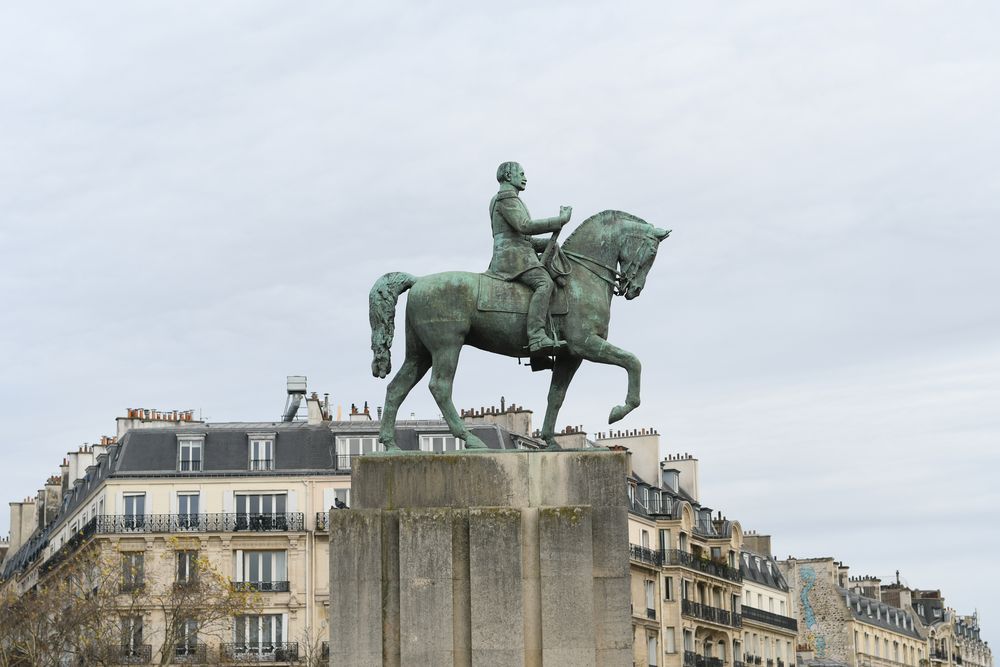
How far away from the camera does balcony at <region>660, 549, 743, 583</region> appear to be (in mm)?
104812

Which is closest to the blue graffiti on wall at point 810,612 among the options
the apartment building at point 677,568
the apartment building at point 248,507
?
the apartment building at point 677,568

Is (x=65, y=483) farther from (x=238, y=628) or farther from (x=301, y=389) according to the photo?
(x=238, y=628)

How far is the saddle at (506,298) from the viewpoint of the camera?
24641mm

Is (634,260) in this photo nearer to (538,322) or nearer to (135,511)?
(538,322)

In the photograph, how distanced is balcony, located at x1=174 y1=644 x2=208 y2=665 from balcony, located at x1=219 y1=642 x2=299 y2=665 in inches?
75.3

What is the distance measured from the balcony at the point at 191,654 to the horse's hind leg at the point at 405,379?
51.6 m

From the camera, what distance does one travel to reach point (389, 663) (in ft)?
76.9

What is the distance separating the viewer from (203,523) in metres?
87.9

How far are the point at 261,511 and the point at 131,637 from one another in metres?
14.6

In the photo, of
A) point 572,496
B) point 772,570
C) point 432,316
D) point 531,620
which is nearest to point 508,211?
A: point 432,316

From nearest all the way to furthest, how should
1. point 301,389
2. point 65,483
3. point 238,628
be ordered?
point 238,628 → point 301,389 → point 65,483

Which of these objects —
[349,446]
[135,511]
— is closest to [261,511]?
[349,446]

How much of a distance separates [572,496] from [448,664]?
104 inches

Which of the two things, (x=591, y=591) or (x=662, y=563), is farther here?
(x=662, y=563)
